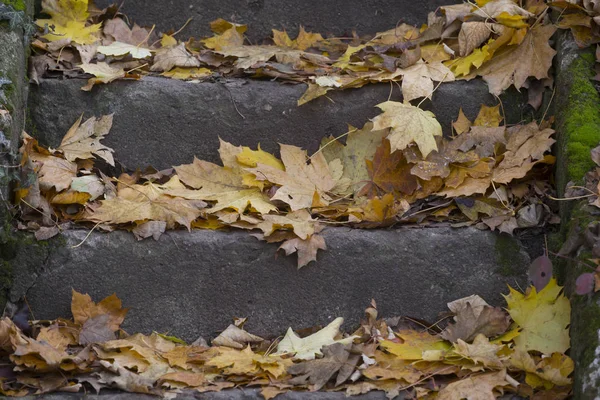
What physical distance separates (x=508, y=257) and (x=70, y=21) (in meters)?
1.88

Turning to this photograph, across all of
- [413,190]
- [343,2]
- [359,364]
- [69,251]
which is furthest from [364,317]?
[343,2]

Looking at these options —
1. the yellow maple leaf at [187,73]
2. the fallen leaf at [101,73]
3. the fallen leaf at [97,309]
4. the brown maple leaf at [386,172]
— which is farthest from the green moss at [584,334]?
the fallen leaf at [101,73]

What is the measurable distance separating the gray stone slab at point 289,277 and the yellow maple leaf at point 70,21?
99cm

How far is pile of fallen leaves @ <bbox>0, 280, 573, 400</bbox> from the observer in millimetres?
1900

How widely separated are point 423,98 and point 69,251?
130 centimetres

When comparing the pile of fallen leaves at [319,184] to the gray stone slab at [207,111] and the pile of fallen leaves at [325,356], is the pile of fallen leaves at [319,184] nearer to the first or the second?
the gray stone slab at [207,111]

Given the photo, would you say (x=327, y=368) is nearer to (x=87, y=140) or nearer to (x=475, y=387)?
(x=475, y=387)

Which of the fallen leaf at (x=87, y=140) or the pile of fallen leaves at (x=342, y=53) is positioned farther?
the pile of fallen leaves at (x=342, y=53)

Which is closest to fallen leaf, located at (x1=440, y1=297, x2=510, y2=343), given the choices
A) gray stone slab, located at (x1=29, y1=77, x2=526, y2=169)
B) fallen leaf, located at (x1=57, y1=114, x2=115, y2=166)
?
gray stone slab, located at (x1=29, y1=77, x2=526, y2=169)

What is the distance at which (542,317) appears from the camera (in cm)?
208

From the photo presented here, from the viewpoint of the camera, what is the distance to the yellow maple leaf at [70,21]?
9.46 feet

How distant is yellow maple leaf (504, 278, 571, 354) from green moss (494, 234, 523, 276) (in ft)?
0.39

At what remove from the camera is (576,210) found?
214 centimetres

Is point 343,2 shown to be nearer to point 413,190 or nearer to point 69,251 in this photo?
point 413,190
